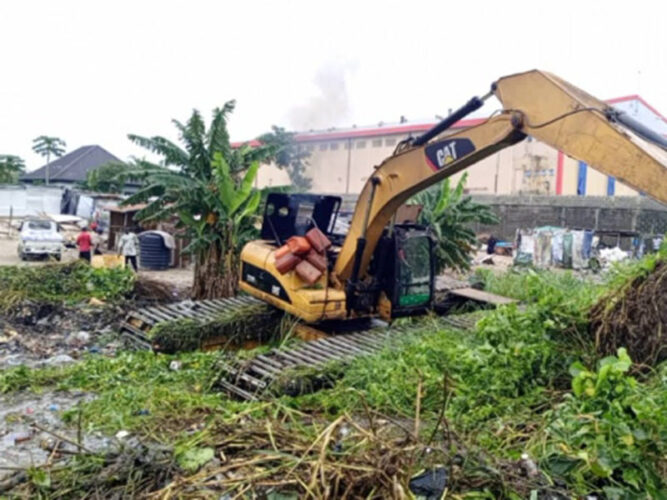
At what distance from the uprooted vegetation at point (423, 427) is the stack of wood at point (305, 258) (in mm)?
1593

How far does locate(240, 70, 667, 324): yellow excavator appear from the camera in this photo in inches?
162

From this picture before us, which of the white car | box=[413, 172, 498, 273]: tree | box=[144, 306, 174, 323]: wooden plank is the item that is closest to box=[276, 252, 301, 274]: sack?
box=[144, 306, 174, 323]: wooden plank

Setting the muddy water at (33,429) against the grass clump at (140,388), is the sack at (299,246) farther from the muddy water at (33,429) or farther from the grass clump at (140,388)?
the muddy water at (33,429)

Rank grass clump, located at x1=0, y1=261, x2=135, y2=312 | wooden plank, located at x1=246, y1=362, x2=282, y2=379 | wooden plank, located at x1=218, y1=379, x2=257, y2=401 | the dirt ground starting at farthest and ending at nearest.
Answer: the dirt ground → grass clump, located at x1=0, y1=261, x2=135, y2=312 → wooden plank, located at x1=246, y1=362, x2=282, y2=379 → wooden plank, located at x1=218, y1=379, x2=257, y2=401

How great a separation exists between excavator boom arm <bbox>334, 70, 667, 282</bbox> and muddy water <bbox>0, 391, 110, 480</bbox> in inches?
133

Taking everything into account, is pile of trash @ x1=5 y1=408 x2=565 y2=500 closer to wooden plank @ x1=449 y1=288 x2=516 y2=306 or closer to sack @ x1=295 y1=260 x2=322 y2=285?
sack @ x1=295 y1=260 x2=322 y2=285

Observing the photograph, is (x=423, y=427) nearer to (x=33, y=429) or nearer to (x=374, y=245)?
(x=33, y=429)

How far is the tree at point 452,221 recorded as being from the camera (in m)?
11.1

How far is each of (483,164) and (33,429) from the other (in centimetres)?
3086

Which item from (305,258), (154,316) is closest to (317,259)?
(305,258)

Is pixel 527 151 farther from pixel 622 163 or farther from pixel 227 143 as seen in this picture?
pixel 622 163

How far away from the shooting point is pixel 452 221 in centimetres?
1130

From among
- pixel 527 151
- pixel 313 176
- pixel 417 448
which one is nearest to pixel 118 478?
pixel 417 448

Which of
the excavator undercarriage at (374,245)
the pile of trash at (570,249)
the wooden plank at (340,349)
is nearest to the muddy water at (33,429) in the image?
the excavator undercarriage at (374,245)
